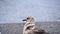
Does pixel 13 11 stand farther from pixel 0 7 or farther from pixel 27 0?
pixel 27 0

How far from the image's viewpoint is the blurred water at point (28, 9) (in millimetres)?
5684

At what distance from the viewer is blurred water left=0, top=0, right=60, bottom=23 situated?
5.68 meters

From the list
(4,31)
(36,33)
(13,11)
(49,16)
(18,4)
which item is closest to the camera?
(36,33)

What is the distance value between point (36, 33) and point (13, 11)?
3.00 meters

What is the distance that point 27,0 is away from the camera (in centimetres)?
698

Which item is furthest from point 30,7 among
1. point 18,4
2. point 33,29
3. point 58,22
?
point 33,29

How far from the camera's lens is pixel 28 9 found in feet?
21.0

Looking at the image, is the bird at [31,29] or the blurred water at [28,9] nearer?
the bird at [31,29]

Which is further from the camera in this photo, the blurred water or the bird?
the blurred water

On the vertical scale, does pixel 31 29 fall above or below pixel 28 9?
above

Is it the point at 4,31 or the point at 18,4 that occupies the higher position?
the point at 18,4

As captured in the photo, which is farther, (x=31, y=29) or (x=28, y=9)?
(x=28, y=9)

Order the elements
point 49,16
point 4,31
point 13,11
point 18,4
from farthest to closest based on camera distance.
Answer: point 18,4
point 13,11
point 49,16
point 4,31

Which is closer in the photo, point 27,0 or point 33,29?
point 33,29
